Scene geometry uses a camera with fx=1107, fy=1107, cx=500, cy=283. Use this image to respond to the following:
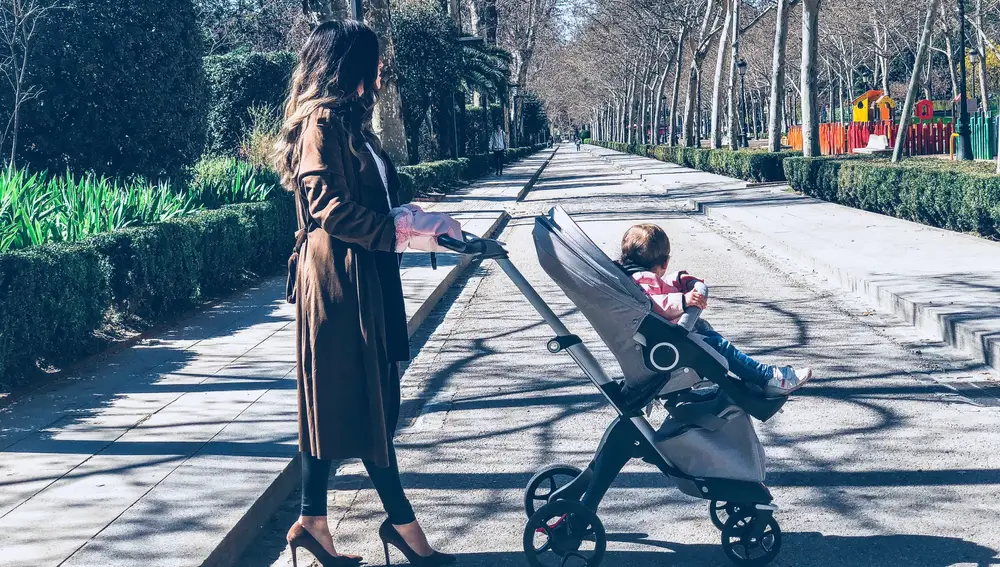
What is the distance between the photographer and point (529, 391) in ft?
23.5

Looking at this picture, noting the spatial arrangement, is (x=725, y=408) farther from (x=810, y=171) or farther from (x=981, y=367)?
(x=810, y=171)

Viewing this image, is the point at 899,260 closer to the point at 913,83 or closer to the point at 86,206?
the point at 86,206

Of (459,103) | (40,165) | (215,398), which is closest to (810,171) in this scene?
(40,165)

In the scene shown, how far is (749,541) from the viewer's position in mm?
4035

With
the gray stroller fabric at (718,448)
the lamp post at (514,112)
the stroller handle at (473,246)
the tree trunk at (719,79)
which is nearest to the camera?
the stroller handle at (473,246)

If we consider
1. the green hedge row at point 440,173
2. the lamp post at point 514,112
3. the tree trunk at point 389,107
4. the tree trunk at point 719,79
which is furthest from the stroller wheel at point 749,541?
the lamp post at point 514,112

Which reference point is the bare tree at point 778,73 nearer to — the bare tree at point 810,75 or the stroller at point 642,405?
the bare tree at point 810,75

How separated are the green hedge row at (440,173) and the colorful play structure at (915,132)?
13189 millimetres

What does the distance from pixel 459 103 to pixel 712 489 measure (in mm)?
42551

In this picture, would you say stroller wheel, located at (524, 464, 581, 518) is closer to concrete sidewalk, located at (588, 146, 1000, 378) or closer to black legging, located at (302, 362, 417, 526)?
black legging, located at (302, 362, 417, 526)

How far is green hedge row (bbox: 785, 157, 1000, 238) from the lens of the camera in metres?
13.7

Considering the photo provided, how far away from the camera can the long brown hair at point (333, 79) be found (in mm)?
3742

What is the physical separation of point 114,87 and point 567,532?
13.2m

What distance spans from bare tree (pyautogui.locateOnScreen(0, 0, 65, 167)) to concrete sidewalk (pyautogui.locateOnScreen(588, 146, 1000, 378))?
1050cm
